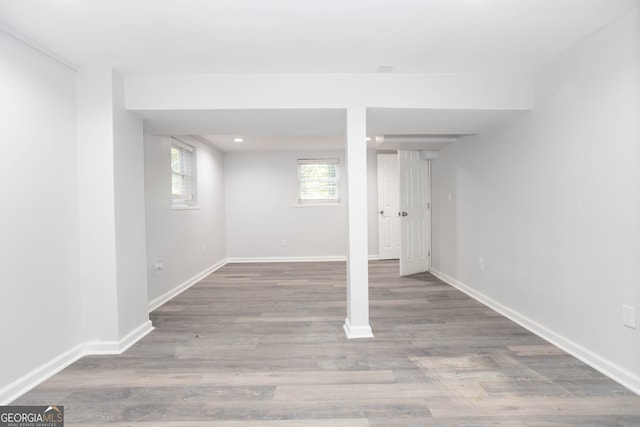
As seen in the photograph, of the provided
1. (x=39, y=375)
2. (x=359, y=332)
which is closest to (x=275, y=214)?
(x=359, y=332)

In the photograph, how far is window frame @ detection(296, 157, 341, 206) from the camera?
6234 mm

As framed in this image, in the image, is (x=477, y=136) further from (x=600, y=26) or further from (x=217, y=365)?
(x=217, y=365)

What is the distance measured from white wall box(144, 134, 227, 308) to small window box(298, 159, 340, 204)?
1610 mm

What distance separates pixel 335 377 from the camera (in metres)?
2.02

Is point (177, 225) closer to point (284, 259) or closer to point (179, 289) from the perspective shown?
point (179, 289)

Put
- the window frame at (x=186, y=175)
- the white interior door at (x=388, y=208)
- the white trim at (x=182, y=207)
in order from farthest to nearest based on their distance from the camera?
the white interior door at (x=388, y=208) < the window frame at (x=186, y=175) < the white trim at (x=182, y=207)

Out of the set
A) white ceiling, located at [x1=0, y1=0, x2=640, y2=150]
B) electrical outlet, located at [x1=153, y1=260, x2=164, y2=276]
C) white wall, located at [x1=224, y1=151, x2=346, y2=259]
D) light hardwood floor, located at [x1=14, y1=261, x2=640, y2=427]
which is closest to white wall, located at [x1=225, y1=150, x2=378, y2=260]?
white wall, located at [x1=224, y1=151, x2=346, y2=259]

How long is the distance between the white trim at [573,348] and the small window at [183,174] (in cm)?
405

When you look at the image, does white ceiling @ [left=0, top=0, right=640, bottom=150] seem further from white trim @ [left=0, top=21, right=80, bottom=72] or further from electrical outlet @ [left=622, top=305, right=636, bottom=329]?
electrical outlet @ [left=622, top=305, right=636, bottom=329]

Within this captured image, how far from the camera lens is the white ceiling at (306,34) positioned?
1737 mm

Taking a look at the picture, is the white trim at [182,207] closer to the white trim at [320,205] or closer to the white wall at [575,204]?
the white trim at [320,205]

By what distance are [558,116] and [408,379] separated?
7.40 feet

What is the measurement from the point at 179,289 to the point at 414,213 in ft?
11.8

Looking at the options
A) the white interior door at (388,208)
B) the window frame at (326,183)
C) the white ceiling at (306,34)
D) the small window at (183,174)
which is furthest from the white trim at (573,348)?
the small window at (183,174)
